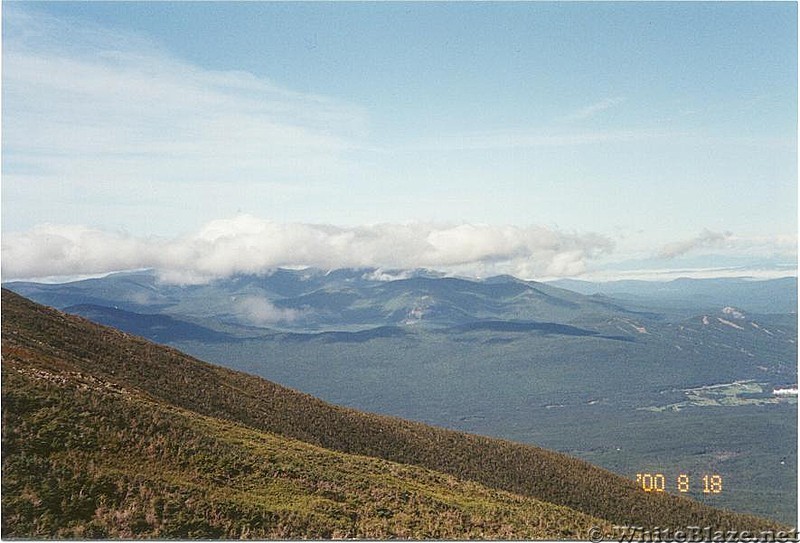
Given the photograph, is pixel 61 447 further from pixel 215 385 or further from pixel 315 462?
pixel 215 385

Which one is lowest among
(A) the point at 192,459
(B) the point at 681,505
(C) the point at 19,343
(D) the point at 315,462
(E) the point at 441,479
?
(B) the point at 681,505

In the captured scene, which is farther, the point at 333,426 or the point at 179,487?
the point at 333,426

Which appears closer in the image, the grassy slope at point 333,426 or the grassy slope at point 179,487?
the grassy slope at point 179,487

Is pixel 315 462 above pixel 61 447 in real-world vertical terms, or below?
below

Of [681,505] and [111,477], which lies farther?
[681,505]

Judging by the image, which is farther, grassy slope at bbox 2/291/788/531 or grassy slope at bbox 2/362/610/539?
grassy slope at bbox 2/291/788/531

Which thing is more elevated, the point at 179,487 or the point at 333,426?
the point at 179,487

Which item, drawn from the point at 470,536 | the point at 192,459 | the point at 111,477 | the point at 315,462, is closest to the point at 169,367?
the point at 315,462

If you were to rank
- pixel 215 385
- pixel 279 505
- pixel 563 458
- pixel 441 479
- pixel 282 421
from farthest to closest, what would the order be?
1. pixel 563 458
2. pixel 215 385
3. pixel 282 421
4. pixel 441 479
5. pixel 279 505
